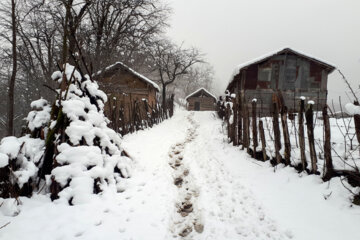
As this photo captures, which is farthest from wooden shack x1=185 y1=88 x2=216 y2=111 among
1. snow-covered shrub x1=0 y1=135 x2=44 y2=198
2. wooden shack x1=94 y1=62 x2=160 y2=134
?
snow-covered shrub x1=0 y1=135 x2=44 y2=198

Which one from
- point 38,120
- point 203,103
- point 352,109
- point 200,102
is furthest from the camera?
point 200,102

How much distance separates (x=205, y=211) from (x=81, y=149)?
2162 millimetres

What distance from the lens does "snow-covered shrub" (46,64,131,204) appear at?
112 inches

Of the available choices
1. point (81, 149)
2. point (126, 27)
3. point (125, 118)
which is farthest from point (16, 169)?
point (126, 27)

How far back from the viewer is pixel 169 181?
12.8ft

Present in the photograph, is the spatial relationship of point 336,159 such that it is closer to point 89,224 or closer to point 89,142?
point 89,224

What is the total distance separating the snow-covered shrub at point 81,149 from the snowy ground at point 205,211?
23 cm

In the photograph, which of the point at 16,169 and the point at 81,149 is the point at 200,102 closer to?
the point at 81,149

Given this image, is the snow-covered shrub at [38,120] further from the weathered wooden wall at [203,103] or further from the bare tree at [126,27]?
the weathered wooden wall at [203,103]

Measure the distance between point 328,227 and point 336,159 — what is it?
1138mm

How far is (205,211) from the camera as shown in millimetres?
2891

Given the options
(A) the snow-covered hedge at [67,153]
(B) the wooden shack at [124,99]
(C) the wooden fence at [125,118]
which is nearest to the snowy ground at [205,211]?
(A) the snow-covered hedge at [67,153]

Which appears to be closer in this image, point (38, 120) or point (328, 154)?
point (328, 154)

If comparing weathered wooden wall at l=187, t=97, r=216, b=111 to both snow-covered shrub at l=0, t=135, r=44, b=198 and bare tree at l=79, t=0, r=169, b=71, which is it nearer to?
bare tree at l=79, t=0, r=169, b=71
